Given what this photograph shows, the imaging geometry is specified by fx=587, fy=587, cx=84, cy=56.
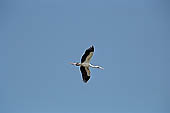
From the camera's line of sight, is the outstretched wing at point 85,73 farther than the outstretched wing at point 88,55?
Yes

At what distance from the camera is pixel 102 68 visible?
54844 mm

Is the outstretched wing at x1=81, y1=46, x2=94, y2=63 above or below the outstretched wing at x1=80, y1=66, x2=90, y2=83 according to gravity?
above

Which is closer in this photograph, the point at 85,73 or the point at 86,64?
the point at 86,64

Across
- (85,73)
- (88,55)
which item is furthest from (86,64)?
(88,55)

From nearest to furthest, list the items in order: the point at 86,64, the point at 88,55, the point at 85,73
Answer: the point at 88,55
the point at 86,64
the point at 85,73

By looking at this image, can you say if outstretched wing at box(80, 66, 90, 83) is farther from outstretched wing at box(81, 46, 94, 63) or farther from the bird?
outstretched wing at box(81, 46, 94, 63)

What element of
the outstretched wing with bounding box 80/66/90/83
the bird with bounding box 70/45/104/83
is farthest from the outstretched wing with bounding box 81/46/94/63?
the outstretched wing with bounding box 80/66/90/83

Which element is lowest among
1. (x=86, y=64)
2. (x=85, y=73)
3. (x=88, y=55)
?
(x=85, y=73)

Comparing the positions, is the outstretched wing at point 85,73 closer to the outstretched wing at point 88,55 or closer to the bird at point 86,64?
the bird at point 86,64

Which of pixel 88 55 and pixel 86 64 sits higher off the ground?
pixel 88 55

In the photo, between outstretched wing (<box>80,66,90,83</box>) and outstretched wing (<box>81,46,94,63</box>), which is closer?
outstretched wing (<box>81,46,94,63</box>)

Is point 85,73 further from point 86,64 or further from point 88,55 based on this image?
point 88,55

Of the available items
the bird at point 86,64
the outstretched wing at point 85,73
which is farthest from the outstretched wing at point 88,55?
the outstretched wing at point 85,73

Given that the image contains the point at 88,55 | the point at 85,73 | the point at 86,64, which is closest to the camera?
the point at 88,55
